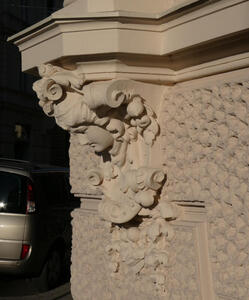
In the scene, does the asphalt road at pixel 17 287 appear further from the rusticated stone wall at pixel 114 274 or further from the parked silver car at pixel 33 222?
the rusticated stone wall at pixel 114 274

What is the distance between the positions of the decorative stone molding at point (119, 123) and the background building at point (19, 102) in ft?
64.0

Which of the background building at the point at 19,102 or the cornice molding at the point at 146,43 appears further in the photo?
the background building at the point at 19,102

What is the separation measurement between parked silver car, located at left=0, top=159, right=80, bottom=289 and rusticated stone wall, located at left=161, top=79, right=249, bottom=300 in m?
4.83

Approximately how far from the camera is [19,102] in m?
23.5

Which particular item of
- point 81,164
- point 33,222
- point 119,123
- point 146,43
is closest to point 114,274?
point 81,164

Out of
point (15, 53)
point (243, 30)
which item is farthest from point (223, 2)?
point (15, 53)

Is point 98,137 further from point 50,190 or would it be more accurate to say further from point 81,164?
point 50,190

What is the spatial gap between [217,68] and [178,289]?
0.97 metres

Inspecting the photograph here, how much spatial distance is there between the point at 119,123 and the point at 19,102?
21.3 metres

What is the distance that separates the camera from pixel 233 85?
7.64ft

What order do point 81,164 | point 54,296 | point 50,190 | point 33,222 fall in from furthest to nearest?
point 50,190 → point 33,222 → point 54,296 → point 81,164

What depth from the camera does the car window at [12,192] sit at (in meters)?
7.35

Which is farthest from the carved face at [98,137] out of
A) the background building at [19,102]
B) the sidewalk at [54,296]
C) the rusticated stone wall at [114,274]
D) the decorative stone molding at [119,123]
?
the background building at [19,102]

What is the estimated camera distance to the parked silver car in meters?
7.16
